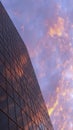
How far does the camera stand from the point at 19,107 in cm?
1692

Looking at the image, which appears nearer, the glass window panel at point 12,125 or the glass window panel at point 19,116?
the glass window panel at point 12,125

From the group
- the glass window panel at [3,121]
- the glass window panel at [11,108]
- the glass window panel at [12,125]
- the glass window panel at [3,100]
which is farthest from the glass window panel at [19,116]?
the glass window panel at [3,121]

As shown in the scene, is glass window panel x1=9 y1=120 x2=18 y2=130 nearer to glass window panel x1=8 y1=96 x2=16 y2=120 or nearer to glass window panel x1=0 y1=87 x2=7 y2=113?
glass window panel x1=8 y1=96 x2=16 y2=120

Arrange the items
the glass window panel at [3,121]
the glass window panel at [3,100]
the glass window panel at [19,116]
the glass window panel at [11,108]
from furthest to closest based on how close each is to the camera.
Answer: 1. the glass window panel at [19,116]
2. the glass window panel at [11,108]
3. the glass window panel at [3,100]
4. the glass window panel at [3,121]

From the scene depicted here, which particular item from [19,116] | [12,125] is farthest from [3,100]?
[19,116]

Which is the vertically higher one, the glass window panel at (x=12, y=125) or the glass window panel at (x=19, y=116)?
the glass window panel at (x=19, y=116)

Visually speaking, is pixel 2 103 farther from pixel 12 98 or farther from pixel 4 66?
pixel 4 66

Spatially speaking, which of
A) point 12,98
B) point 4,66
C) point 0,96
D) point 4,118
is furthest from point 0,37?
point 4,118

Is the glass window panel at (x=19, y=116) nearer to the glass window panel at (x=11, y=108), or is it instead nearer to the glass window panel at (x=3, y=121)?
the glass window panel at (x=11, y=108)

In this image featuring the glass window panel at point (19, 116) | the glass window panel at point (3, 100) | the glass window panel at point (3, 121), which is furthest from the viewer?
the glass window panel at point (19, 116)

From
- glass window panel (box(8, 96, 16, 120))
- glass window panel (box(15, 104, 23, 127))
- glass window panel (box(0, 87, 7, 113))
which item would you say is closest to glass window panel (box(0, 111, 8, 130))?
glass window panel (box(0, 87, 7, 113))

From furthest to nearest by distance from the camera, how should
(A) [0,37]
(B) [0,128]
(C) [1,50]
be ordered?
1. (A) [0,37]
2. (C) [1,50]
3. (B) [0,128]

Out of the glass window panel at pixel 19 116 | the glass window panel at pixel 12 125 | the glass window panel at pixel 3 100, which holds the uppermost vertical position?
the glass window panel at pixel 3 100

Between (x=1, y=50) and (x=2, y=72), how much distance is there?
2.82 m
